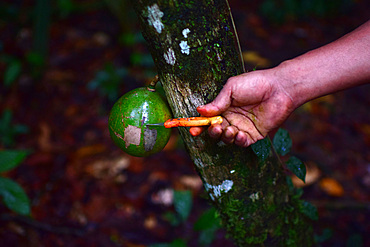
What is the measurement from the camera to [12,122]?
12.5ft

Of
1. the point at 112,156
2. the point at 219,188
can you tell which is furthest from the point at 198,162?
the point at 112,156

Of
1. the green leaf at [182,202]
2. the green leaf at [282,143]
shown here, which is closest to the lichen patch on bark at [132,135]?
the green leaf at [282,143]

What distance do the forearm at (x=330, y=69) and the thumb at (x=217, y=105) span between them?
1.10 ft

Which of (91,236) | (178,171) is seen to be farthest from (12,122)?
(178,171)

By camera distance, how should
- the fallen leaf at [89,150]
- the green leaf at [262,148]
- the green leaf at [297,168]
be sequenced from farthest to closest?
the fallen leaf at [89,150] → the green leaf at [297,168] → the green leaf at [262,148]

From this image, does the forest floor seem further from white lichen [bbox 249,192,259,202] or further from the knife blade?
the knife blade

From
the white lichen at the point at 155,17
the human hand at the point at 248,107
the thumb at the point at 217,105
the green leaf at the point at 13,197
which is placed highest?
the white lichen at the point at 155,17

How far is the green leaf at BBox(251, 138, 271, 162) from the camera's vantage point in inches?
56.5

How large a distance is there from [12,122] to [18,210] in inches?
77.4

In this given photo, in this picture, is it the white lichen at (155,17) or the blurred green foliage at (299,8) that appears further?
the blurred green foliage at (299,8)

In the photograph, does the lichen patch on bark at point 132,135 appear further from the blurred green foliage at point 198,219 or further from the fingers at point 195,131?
the blurred green foliage at point 198,219

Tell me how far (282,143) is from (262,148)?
47 cm

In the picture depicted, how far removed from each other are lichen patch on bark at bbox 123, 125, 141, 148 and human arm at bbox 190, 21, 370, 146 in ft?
1.12

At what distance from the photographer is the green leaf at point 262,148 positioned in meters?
1.43
